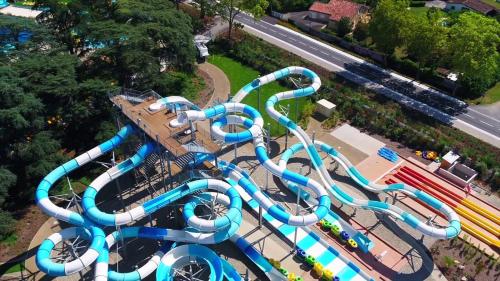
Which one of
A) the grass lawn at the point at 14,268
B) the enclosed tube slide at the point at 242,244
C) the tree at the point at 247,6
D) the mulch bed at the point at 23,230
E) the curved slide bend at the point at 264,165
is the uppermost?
the tree at the point at 247,6

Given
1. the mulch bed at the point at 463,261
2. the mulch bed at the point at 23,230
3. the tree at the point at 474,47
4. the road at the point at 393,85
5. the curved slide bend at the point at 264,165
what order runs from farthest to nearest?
the road at the point at 393,85 → the tree at the point at 474,47 → the mulch bed at the point at 23,230 → the mulch bed at the point at 463,261 → the curved slide bend at the point at 264,165

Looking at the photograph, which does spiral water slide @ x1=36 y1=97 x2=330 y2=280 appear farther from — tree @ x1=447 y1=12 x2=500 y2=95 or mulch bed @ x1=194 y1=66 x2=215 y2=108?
tree @ x1=447 y1=12 x2=500 y2=95

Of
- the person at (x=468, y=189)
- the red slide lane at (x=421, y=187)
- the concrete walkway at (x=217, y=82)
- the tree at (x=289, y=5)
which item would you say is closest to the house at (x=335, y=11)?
the tree at (x=289, y=5)

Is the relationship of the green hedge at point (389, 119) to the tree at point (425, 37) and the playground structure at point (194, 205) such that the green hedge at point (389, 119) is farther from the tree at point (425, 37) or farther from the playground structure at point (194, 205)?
the playground structure at point (194, 205)

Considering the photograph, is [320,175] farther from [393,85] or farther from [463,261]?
[393,85]

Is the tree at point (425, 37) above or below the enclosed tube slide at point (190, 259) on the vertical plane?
above

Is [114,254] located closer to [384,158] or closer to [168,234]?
[168,234]
